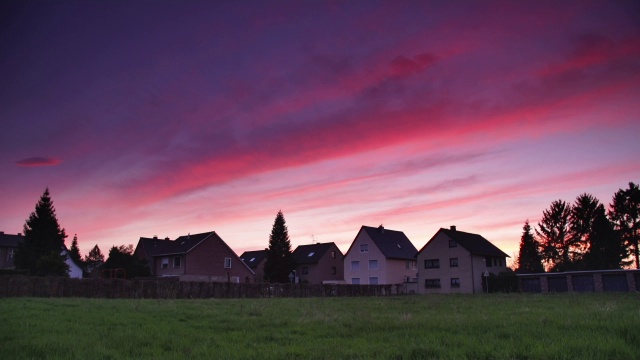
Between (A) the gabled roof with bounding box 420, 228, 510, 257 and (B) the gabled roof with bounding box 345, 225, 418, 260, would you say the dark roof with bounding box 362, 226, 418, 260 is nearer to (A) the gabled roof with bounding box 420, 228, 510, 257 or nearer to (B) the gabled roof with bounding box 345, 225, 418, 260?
(B) the gabled roof with bounding box 345, 225, 418, 260

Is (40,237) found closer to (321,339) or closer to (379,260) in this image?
(379,260)

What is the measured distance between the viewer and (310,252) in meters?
82.4

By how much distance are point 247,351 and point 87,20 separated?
1427cm

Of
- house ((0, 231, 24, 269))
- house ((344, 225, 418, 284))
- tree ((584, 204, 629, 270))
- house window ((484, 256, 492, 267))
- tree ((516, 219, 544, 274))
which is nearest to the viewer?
house window ((484, 256, 492, 267))

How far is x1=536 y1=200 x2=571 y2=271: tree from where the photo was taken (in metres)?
76.8

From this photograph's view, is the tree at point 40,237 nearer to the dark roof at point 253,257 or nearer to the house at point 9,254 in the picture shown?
the house at point 9,254

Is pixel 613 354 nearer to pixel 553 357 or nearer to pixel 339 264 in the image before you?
pixel 553 357

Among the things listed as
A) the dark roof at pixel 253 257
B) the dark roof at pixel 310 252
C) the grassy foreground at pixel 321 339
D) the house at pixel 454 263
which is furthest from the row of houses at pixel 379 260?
the grassy foreground at pixel 321 339

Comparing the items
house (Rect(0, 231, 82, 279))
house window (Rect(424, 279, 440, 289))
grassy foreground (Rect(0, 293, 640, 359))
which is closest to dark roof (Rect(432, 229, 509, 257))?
house window (Rect(424, 279, 440, 289))

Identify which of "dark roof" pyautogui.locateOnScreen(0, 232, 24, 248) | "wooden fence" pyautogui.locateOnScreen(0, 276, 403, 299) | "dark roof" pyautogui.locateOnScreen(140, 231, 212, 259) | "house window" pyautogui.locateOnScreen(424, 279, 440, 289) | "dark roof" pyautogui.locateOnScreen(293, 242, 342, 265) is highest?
"dark roof" pyautogui.locateOnScreen(0, 232, 24, 248)

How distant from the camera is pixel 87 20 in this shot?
1672 cm

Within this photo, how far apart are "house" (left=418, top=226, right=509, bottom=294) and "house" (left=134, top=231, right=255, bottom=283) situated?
2477cm

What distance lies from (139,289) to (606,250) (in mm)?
64859

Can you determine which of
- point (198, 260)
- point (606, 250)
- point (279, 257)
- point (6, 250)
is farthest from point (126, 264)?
point (606, 250)
